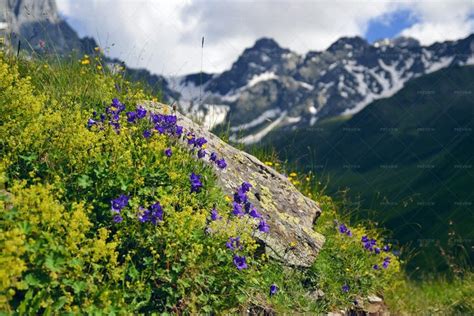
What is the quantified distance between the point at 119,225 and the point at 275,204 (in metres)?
3.26

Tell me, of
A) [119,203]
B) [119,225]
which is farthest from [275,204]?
[119,203]

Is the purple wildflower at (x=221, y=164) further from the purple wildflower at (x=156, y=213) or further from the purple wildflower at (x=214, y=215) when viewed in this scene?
the purple wildflower at (x=156, y=213)

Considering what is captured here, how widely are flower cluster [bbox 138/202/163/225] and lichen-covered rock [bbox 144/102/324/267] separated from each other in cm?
187

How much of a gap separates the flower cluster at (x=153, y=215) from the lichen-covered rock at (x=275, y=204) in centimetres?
187

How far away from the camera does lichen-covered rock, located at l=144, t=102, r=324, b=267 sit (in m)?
8.05

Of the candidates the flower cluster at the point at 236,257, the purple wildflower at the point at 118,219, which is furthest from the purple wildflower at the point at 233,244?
the purple wildflower at the point at 118,219

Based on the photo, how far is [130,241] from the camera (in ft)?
20.4

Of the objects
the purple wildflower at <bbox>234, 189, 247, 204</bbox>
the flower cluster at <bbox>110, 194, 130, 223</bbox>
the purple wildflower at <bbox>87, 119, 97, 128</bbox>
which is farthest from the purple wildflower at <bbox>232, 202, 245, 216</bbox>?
the purple wildflower at <bbox>87, 119, 97, 128</bbox>

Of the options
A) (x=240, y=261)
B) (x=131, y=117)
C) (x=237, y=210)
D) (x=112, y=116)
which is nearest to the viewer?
(x=240, y=261)

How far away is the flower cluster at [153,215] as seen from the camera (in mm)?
6117

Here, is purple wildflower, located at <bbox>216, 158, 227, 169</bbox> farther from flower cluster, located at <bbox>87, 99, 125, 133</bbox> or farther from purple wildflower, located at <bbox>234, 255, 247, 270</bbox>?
purple wildflower, located at <bbox>234, 255, 247, 270</bbox>

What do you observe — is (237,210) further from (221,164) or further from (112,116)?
(112,116)

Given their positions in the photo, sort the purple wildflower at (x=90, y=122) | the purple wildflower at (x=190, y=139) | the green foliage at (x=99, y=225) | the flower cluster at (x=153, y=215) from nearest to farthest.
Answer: the green foliage at (x=99, y=225), the flower cluster at (x=153, y=215), the purple wildflower at (x=90, y=122), the purple wildflower at (x=190, y=139)

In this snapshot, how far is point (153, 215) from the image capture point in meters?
6.13
